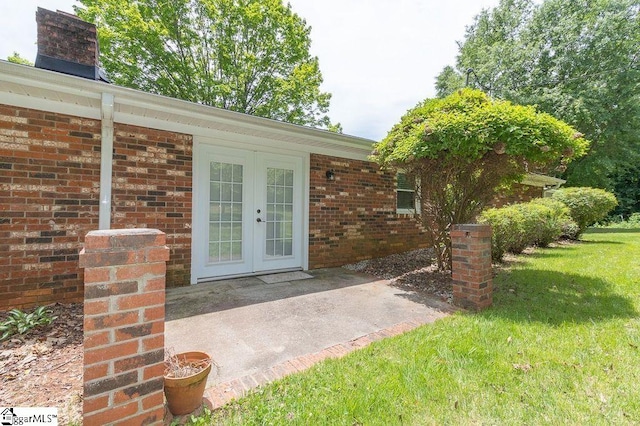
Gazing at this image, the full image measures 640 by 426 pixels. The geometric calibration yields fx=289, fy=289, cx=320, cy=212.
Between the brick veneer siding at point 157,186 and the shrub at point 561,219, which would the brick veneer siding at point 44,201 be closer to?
the brick veneer siding at point 157,186

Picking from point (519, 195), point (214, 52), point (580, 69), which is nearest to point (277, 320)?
point (519, 195)

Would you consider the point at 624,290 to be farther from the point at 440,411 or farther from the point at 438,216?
the point at 440,411

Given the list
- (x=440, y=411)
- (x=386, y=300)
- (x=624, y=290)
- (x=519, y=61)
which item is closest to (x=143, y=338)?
(x=440, y=411)

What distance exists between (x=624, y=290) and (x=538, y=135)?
2695 mm

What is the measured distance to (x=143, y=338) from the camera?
1.57 meters

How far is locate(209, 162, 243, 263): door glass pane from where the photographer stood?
15.7ft

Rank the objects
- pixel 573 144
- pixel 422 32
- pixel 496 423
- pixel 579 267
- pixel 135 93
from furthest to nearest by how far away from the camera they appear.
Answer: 1. pixel 422 32
2. pixel 579 267
3. pixel 573 144
4. pixel 135 93
5. pixel 496 423

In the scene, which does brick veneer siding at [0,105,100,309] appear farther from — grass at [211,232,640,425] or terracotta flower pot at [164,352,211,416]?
grass at [211,232,640,425]

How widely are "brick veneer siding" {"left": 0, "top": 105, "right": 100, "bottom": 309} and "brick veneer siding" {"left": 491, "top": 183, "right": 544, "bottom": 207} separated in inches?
423

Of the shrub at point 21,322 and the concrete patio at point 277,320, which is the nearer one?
the concrete patio at point 277,320

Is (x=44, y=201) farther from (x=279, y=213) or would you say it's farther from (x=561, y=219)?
(x=561, y=219)

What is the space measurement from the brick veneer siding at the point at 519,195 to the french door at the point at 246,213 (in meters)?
7.61

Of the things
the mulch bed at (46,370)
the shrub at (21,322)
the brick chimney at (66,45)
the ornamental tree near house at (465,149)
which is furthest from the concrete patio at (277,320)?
the brick chimney at (66,45)

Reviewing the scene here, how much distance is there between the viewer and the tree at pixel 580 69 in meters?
13.8
